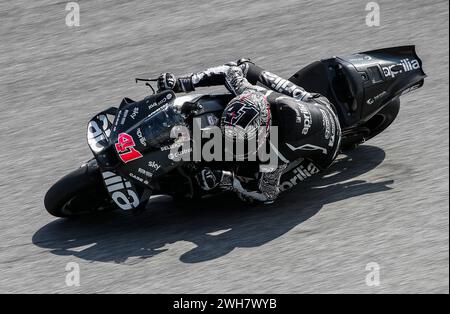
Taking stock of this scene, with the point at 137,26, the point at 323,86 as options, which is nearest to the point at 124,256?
the point at 323,86

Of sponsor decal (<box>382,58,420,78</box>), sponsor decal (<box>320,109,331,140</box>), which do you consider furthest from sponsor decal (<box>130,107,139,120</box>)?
sponsor decal (<box>382,58,420,78</box>)

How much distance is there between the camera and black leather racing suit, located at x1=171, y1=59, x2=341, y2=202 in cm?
731

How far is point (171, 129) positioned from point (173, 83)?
831mm

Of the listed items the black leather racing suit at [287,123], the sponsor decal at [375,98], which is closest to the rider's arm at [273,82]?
the black leather racing suit at [287,123]

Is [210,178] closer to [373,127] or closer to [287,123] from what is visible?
[287,123]

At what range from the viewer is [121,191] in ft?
23.5

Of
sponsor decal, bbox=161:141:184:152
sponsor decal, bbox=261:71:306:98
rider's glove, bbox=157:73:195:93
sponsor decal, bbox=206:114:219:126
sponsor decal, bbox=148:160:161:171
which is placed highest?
rider's glove, bbox=157:73:195:93

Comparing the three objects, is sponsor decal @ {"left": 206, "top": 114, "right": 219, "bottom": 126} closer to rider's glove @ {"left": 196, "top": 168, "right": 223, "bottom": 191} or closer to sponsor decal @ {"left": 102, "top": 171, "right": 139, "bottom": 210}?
rider's glove @ {"left": 196, "top": 168, "right": 223, "bottom": 191}

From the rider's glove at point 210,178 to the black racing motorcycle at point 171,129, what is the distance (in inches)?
5.7

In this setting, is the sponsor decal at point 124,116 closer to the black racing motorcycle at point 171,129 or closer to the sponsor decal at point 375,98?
the black racing motorcycle at point 171,129

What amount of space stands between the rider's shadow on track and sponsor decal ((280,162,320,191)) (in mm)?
188

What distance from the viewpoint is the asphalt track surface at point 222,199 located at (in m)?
6.66

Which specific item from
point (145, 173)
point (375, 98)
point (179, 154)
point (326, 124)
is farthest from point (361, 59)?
point (145, 173)

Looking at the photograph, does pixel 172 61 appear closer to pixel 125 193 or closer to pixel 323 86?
pixel 323 86
